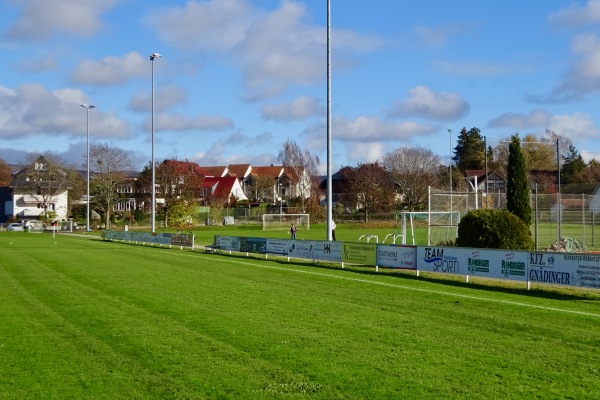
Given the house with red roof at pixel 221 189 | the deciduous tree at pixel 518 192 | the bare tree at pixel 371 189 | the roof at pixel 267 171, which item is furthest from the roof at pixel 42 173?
the deciduous tree at pixel 518 192

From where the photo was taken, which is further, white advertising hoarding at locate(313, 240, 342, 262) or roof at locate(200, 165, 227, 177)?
roof at locate(200, 165, 227, 177)

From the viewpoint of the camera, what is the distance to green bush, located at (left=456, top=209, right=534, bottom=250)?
27.5 metres

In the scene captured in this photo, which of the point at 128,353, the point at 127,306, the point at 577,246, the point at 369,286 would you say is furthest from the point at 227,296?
the point at 577,246

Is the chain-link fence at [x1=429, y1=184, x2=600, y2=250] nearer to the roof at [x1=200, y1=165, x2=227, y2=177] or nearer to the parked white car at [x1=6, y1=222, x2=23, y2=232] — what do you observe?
the parked white car at [x1=6, y1=222, x2=23, y2=232]

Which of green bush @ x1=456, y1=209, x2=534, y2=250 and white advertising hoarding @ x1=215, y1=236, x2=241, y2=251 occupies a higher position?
green bush @ x1=456, y1=209, x2=534, y2=250

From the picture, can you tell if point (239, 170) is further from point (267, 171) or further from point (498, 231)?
point (498, 231)

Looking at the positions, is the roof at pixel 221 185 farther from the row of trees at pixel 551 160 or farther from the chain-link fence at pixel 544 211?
the chain-link fence at pixel 544 211

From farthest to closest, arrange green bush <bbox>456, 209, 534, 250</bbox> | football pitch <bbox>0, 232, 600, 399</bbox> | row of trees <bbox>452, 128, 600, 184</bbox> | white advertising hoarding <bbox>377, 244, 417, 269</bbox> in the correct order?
row of trees <bbox>452, 128, 600, 184</bbox> < green bush <bbox>456, 209, 534, 250</bbox> < white advertising hoarding <bbox>377, 244, 417, 269</bbox> < football pitch <bbox>0, 232, 600, 399</bbox>

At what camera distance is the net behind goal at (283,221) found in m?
84.6

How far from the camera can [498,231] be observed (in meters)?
27.7

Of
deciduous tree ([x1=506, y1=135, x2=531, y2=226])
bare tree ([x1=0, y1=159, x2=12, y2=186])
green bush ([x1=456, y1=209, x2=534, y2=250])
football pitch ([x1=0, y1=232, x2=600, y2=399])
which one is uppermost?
bare tree ([x1=0, y1=159, x2=12, y2=186])

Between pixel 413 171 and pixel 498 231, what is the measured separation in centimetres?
6904

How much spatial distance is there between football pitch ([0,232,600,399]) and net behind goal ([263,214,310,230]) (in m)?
61.8

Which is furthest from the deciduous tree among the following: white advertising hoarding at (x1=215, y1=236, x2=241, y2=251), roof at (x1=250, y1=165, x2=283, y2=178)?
roof at (x1=250, y1=165, x2=283, y2=178)
